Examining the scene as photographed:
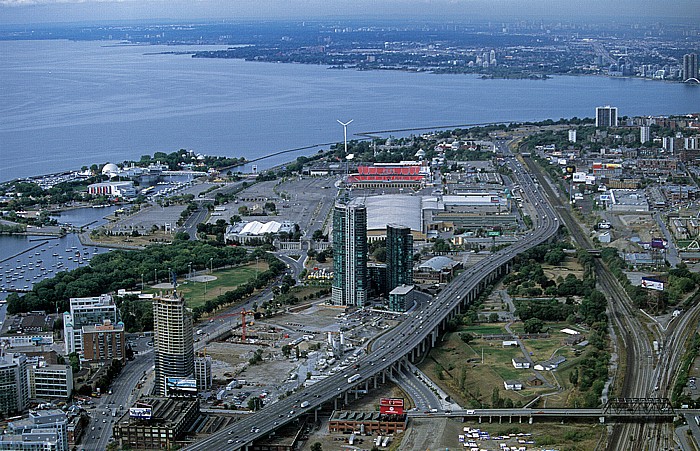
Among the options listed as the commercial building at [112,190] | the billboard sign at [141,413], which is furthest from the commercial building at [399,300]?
the commercial building at [112,190]

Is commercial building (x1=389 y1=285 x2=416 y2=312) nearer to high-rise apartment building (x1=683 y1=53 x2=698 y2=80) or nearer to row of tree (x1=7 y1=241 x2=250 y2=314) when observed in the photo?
row of tree (x1=7 y1=241 x2=250 y2=314)

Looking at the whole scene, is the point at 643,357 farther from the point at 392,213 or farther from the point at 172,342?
the point at 392,213

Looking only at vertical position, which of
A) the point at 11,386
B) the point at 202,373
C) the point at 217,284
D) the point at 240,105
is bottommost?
the point at 240,105

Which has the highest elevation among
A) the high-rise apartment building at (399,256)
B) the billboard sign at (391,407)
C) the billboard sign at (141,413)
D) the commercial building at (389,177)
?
the high-rise apartment building at (399,256)

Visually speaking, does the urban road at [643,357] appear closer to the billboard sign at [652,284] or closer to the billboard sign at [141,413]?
the billboard sign at [652,284]

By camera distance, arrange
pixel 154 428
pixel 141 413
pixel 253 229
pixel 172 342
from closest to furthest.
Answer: pixel 154 428 → pixel 141 413 → pixel 172 342 → pixel 253 229

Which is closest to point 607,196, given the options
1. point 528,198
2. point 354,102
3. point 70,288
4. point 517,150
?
point 528,198

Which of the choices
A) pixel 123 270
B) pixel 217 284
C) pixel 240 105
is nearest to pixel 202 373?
pixel 217 284
